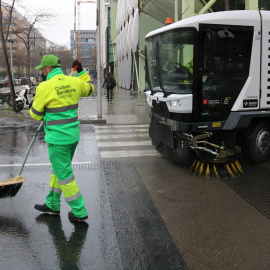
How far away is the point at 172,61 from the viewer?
6461 millimetres

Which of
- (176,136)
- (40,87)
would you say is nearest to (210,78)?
(176,136)

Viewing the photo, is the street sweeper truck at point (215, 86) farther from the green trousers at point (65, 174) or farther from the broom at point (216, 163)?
the green trousers at point (65, 174)

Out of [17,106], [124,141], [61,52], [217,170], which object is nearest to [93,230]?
[217,170]

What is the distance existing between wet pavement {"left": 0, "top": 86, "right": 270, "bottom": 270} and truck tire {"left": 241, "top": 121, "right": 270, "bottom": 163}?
0.22 m

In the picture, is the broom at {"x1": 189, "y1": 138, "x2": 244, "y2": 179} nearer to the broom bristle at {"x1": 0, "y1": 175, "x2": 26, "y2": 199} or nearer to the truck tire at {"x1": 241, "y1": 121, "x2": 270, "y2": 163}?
the truck tire at {"x1": 241, "y1": 121, "x2": 270, "y2": 163}

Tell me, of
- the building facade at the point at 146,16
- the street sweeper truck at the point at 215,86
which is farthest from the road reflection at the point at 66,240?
the building facade at the point at 146,16

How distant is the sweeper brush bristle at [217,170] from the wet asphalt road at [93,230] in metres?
1.14

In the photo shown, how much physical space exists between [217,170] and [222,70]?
69.8 inches

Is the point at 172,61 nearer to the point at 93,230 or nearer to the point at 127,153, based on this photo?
the point at 127,153

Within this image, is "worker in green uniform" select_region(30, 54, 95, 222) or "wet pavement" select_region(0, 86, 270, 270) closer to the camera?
"wet pavement" select_region(0, 86, 270, 270)

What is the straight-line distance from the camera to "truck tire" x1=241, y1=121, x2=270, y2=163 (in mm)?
6653

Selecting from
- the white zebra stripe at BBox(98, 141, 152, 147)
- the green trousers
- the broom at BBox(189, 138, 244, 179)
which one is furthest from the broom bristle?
the white zebra stripe at BBox(98, 141, 152, 147)

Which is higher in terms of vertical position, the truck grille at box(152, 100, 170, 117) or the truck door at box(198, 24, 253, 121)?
the truck door at box(198, 24, 253, 121)

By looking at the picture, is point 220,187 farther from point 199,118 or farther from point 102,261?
point 102,261
